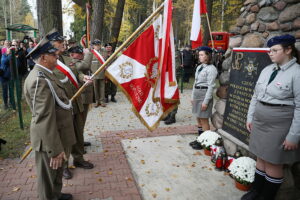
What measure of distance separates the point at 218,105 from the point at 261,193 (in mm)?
2061

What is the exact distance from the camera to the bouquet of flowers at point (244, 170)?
3.55 meters

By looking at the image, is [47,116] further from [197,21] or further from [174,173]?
Result: [197,21]

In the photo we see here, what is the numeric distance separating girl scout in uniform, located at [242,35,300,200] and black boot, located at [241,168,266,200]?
0.01m

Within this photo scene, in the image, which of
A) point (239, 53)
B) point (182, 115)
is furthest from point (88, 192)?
point (182, 115)

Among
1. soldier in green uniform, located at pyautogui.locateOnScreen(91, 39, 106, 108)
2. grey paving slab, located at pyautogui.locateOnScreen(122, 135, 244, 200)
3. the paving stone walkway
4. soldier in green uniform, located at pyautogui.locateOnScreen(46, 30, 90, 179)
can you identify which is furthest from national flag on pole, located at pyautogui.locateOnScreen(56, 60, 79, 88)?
soldier in green uniform, located at pyautogui.locateOnScreen(91, 39, 106, 108)

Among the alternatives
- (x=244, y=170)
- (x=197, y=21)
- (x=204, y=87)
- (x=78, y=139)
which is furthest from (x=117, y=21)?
(x=244, y=170)

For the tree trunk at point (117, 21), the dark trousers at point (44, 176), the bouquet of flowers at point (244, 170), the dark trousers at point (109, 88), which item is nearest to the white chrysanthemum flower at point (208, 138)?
the bouquet of flowers at point (244, 170)

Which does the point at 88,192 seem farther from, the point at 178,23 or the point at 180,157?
the point at 178,23

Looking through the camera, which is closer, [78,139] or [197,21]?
[197,21]

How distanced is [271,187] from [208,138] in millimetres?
1695

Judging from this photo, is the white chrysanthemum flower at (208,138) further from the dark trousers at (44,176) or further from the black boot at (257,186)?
the dark trousers at (44,176)

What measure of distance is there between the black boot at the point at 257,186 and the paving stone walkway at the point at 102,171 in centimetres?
130

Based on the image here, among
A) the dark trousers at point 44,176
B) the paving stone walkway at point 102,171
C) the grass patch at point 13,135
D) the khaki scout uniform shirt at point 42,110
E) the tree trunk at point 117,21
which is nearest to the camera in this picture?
the khaki scout uniform shirt at point 42,110

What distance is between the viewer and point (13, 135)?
19.8ft
